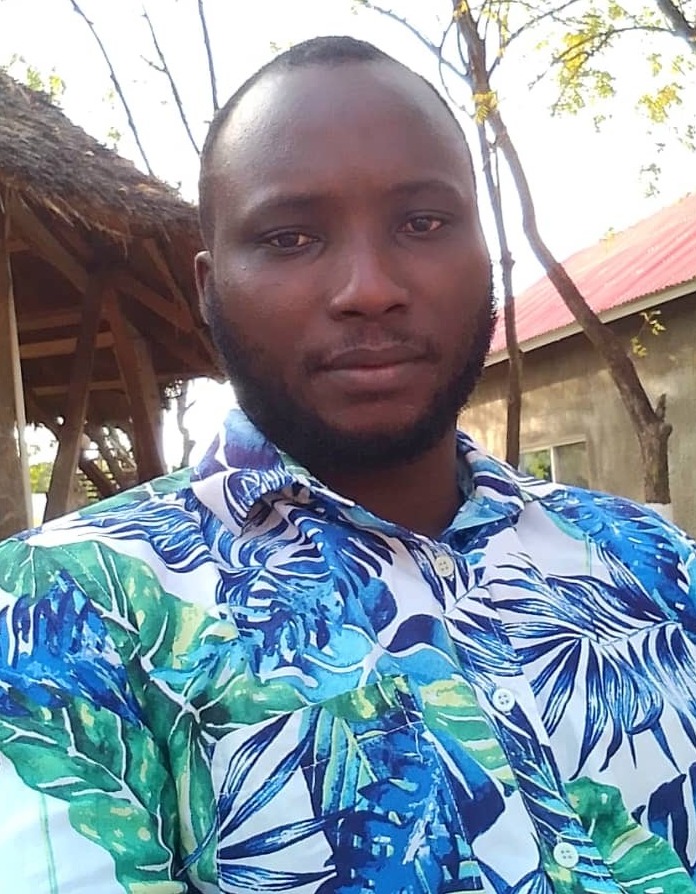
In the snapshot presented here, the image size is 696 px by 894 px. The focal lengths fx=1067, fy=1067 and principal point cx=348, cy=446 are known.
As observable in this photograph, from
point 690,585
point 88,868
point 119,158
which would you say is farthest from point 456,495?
point 119,158

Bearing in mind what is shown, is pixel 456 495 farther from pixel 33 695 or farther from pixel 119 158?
pixel 119 158

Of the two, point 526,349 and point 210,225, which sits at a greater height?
point 526,349

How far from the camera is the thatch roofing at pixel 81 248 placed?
371cm

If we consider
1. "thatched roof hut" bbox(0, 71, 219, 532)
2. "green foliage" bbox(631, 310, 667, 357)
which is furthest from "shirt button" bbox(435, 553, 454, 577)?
"green foliage" bbox(631, 310, 667, 357)

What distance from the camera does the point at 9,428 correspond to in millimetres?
4039

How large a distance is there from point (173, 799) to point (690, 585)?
0.79 m

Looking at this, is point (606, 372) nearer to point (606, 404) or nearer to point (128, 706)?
point (606, 404)

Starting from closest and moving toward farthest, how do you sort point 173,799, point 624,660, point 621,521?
point 173,799 → point 624,660 → point 621,521

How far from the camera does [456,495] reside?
1.57m

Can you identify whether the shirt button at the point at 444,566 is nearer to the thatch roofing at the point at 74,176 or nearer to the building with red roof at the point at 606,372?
the thatch roofing at the point at 74,176

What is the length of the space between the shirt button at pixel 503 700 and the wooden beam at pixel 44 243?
324cm

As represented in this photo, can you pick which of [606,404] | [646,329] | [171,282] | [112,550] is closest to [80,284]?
[171,282]

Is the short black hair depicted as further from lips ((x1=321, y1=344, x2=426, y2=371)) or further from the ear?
lips ((x1=321, y1=344, x2=426, y2=371))

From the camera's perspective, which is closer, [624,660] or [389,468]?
A: [624,660]
